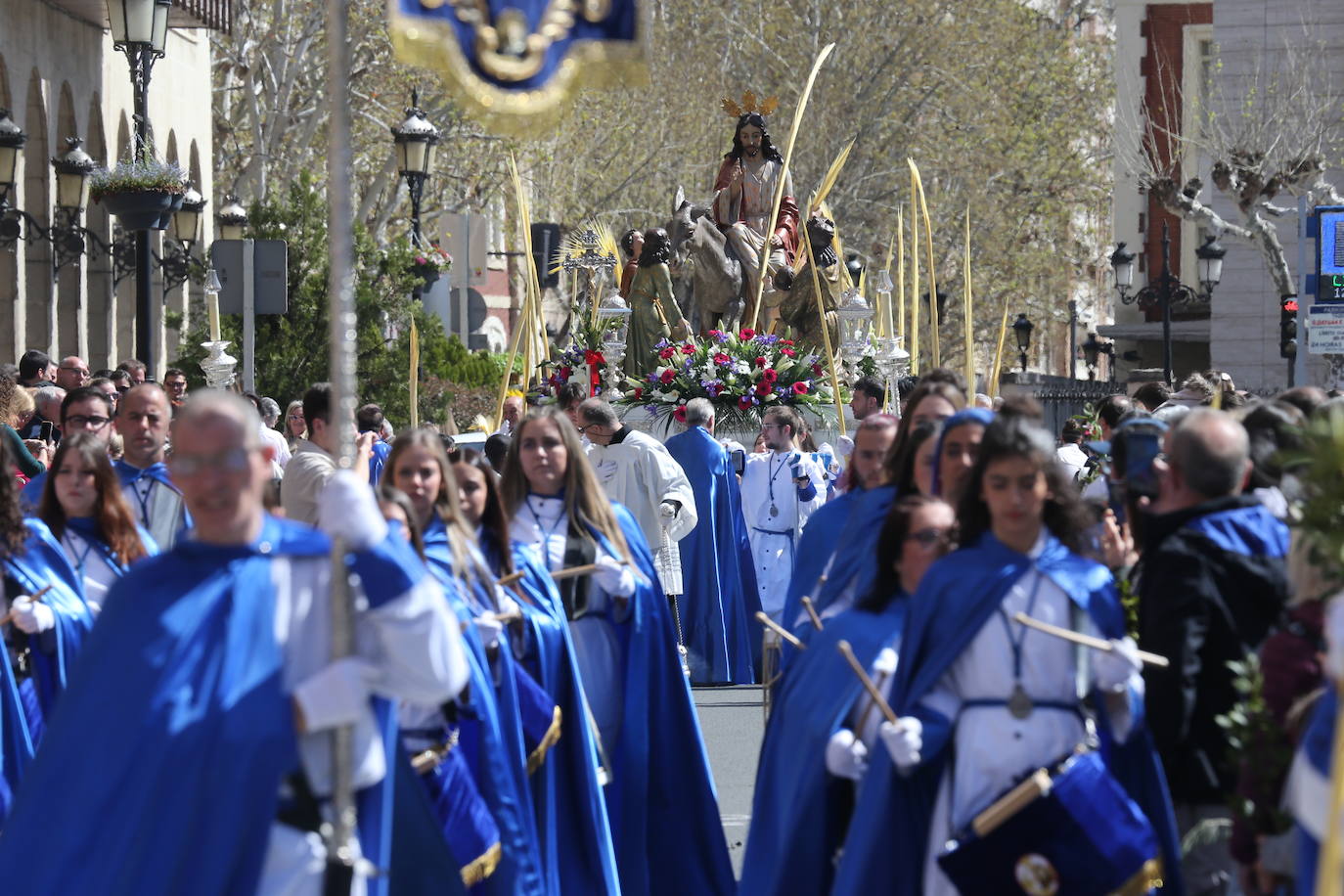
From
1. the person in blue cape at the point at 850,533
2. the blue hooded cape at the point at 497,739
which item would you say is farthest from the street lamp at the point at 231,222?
the blue hooded cape at the point at 497,739

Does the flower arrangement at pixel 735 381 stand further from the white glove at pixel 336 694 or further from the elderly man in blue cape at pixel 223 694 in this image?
the white glove at pixel 336 694

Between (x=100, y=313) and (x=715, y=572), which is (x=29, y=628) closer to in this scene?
(x=715, y=572)

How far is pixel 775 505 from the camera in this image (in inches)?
562

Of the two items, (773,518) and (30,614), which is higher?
(30,614)

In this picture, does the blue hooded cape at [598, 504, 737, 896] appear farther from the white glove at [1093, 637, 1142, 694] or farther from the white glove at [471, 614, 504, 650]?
the white glove at [1093, 637, 1142, 694]

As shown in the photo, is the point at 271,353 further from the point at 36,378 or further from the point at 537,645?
the point at 537,645

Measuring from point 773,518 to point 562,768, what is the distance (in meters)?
7.18

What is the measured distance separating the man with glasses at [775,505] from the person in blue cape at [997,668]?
836cm

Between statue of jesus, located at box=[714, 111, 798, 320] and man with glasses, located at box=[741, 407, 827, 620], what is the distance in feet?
18.6

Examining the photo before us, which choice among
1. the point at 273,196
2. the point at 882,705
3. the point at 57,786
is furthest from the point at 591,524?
the point at 273,196

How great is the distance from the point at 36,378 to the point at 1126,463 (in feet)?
27.3

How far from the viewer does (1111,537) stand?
6.40 meters

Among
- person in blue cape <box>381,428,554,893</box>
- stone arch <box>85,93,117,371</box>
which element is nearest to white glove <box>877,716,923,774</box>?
person in blue cape <box>381,428,554,893</box>

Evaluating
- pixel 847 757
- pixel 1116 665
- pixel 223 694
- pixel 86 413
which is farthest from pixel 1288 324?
pixel 223 694
